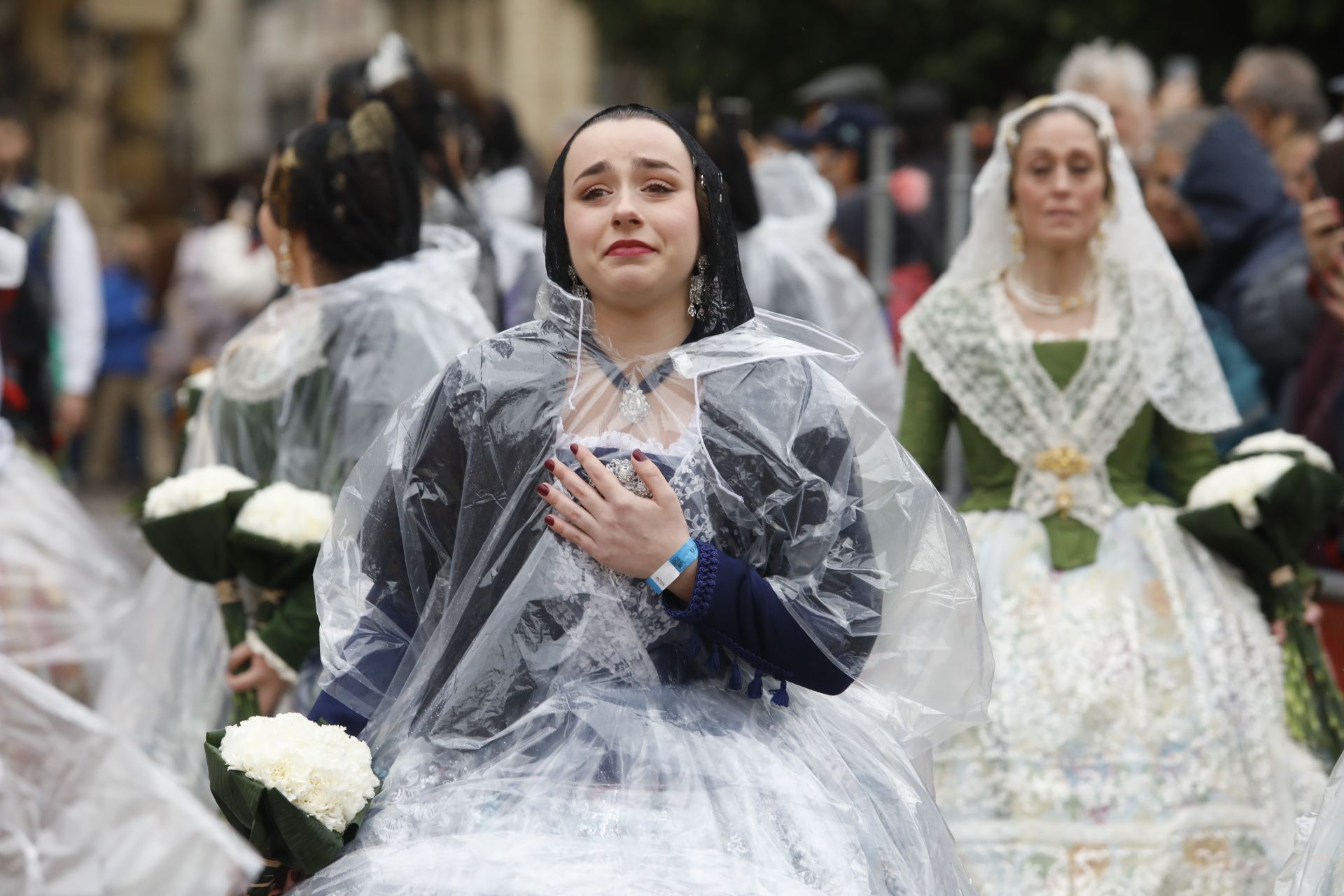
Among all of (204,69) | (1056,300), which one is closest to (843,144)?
(1056,300)

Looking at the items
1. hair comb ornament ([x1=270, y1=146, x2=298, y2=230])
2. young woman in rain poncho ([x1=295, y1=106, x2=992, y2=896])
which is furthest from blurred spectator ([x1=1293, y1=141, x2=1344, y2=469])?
hair comb ornament ([x1=270, y1=146, x2=298, y2=230])

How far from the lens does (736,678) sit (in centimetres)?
303

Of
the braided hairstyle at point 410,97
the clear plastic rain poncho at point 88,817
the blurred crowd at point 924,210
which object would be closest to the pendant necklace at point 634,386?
the clear plastic rain poncho at point 88,817

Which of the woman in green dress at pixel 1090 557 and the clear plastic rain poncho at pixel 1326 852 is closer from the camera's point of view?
the clear plastic rain poncho at pixel 1326 852

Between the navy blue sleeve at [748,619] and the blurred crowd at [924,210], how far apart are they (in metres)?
2.75

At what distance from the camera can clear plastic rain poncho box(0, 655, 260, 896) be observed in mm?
4539

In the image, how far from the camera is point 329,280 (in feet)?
15.4

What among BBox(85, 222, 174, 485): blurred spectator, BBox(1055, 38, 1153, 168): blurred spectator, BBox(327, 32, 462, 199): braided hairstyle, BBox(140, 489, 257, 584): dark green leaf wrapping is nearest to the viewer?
BBox(140, 489, 257, 584): dark green leaf wrapping

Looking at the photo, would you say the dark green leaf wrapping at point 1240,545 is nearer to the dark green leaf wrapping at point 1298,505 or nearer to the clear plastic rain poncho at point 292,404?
the dark green leaf wrapping at point 1298,505

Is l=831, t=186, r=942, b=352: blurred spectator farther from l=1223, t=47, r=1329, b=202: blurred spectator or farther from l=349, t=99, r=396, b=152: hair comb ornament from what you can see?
l=349, t=99, r=396, b=152: hair comb ornament

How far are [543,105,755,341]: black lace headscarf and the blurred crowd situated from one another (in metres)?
2.41

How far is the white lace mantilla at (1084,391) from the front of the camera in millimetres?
4895

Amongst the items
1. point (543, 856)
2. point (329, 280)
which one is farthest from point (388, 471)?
point (329, 280)

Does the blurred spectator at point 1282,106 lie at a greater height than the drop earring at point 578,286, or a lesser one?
lesser
